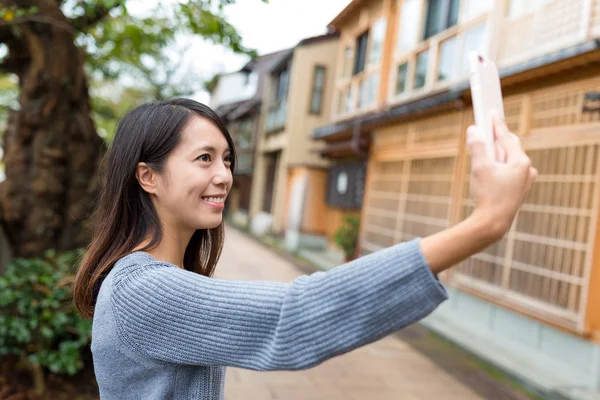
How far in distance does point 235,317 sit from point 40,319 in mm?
4020

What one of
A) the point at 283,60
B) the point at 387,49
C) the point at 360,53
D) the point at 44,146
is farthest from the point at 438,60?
the point at 283,60

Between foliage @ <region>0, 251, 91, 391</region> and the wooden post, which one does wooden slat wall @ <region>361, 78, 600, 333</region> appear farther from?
foliage @ <region>0, 251, 91, 391</region>

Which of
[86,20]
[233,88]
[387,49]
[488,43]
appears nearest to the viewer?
[86,20]

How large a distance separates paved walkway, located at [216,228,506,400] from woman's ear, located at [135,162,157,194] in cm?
397

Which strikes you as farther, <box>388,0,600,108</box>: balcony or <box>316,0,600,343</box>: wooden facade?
<box>388,0,600,108</box>: balcony

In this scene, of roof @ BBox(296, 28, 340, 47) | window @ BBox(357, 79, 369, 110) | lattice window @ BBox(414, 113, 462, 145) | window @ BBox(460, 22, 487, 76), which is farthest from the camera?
roof @ BBox(296, 28, 340, 47)

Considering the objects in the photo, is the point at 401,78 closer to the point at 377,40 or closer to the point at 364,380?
the point at 377,40

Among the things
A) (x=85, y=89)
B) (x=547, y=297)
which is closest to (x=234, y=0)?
(x=85, y=89)

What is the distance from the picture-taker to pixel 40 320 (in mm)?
4363

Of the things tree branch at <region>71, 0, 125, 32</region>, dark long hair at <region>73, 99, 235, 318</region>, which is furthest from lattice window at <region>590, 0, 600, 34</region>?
dark long hair at <region>73, 99, 235, 318</region>

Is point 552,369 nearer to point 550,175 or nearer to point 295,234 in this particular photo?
point 550,175

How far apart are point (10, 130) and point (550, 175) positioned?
5884 mm

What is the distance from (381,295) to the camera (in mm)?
884

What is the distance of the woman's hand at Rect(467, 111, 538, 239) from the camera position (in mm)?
865
